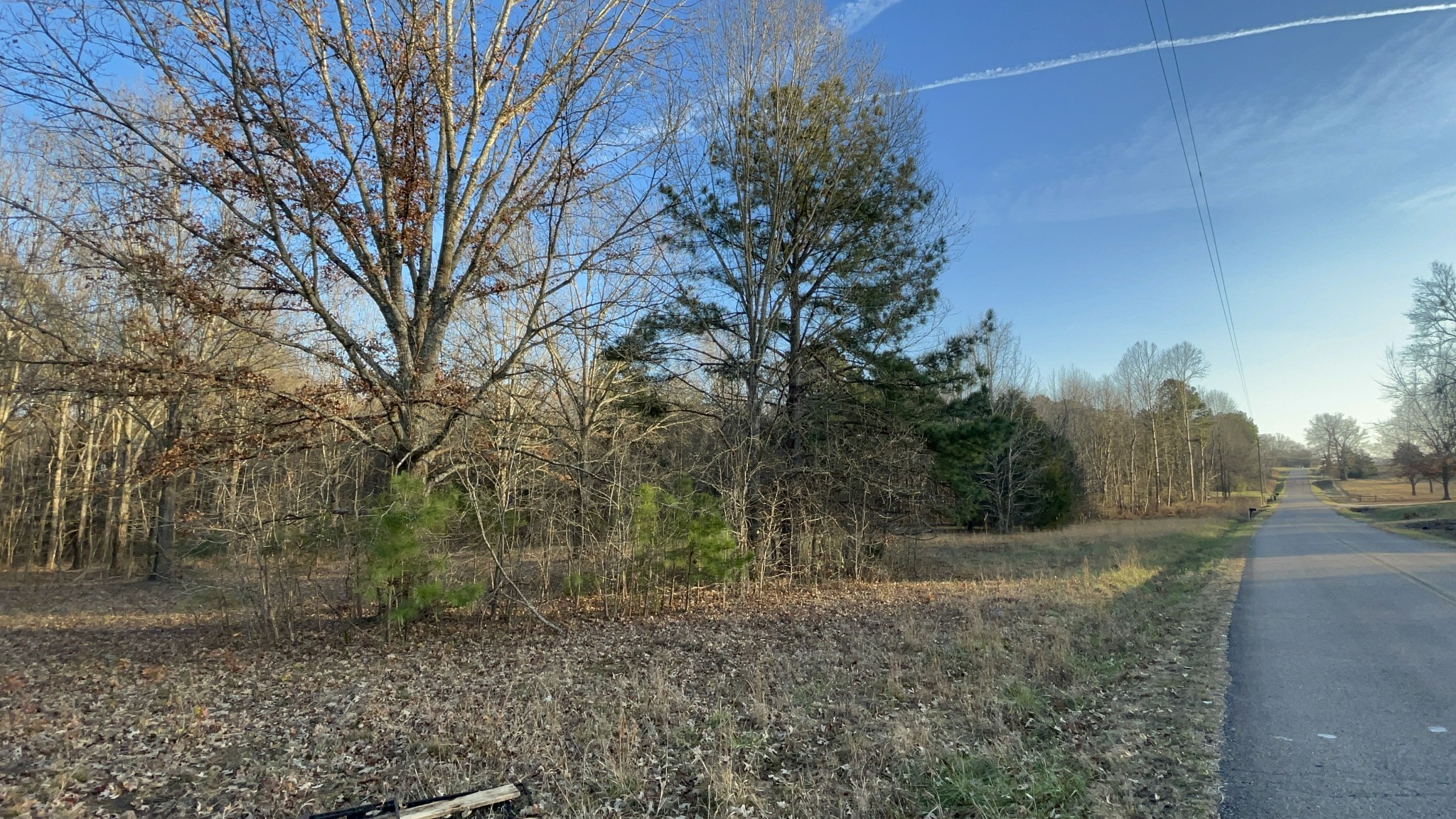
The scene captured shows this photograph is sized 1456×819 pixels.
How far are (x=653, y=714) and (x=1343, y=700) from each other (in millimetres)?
5825

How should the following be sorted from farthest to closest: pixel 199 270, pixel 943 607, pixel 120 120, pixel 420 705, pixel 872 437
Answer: pixel 872 437 < pixel 943 607 < pixel 199 270 < pixel 120 120 < pixel 420 705

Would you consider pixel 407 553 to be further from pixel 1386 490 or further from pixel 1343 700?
pixel 1386 490

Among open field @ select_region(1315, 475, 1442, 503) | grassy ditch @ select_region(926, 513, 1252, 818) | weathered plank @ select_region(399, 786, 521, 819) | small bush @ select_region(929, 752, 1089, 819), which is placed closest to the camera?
weathered plank @ select_region(399, 786, 521, 819)

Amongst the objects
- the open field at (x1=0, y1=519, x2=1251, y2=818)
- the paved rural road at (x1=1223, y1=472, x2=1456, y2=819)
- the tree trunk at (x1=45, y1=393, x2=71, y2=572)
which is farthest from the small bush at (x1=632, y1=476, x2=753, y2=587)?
the tree trunk at (x1=45, y1=393, x2=71, y2=572)

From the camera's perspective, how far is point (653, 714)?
233 inches

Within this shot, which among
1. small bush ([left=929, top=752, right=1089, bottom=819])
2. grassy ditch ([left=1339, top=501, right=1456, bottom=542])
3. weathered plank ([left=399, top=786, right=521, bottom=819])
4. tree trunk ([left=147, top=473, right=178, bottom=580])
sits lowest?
grassy ditch ([left=1339, top=501, right=1456, bottom=542])

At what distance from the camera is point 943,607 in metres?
11.2

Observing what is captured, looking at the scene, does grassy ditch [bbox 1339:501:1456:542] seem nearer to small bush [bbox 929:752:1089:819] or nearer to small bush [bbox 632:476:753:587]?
small bush [bbox 632:476:753:587]

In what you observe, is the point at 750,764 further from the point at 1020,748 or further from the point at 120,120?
the point at 120,120

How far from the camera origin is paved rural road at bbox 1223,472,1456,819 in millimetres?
4035

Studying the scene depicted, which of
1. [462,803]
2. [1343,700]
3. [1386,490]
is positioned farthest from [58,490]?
[1386,490]

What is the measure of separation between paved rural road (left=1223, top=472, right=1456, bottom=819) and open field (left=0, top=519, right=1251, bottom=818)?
0.99 ft

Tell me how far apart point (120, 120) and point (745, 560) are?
32.8 ft

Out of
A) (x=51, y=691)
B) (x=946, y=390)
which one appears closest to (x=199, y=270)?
(x=51, y=691)
